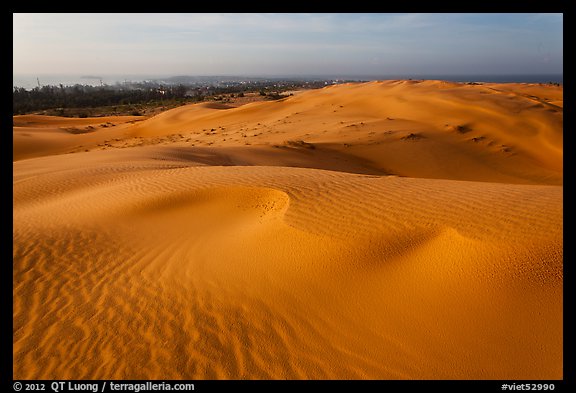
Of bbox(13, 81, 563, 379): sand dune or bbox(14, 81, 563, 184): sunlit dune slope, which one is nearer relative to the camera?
bbox(13, 81, 563, 379): sand dune

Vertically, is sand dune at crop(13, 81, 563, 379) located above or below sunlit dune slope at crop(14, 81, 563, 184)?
below

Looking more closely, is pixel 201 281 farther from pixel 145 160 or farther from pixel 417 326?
pixel 145 160

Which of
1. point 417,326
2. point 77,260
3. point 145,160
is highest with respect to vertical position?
point 145,160

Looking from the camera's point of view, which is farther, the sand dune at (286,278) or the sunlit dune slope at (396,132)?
the sunlit dune slope at (396,132)

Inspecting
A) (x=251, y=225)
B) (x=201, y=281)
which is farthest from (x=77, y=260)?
(x=251, y=225)
